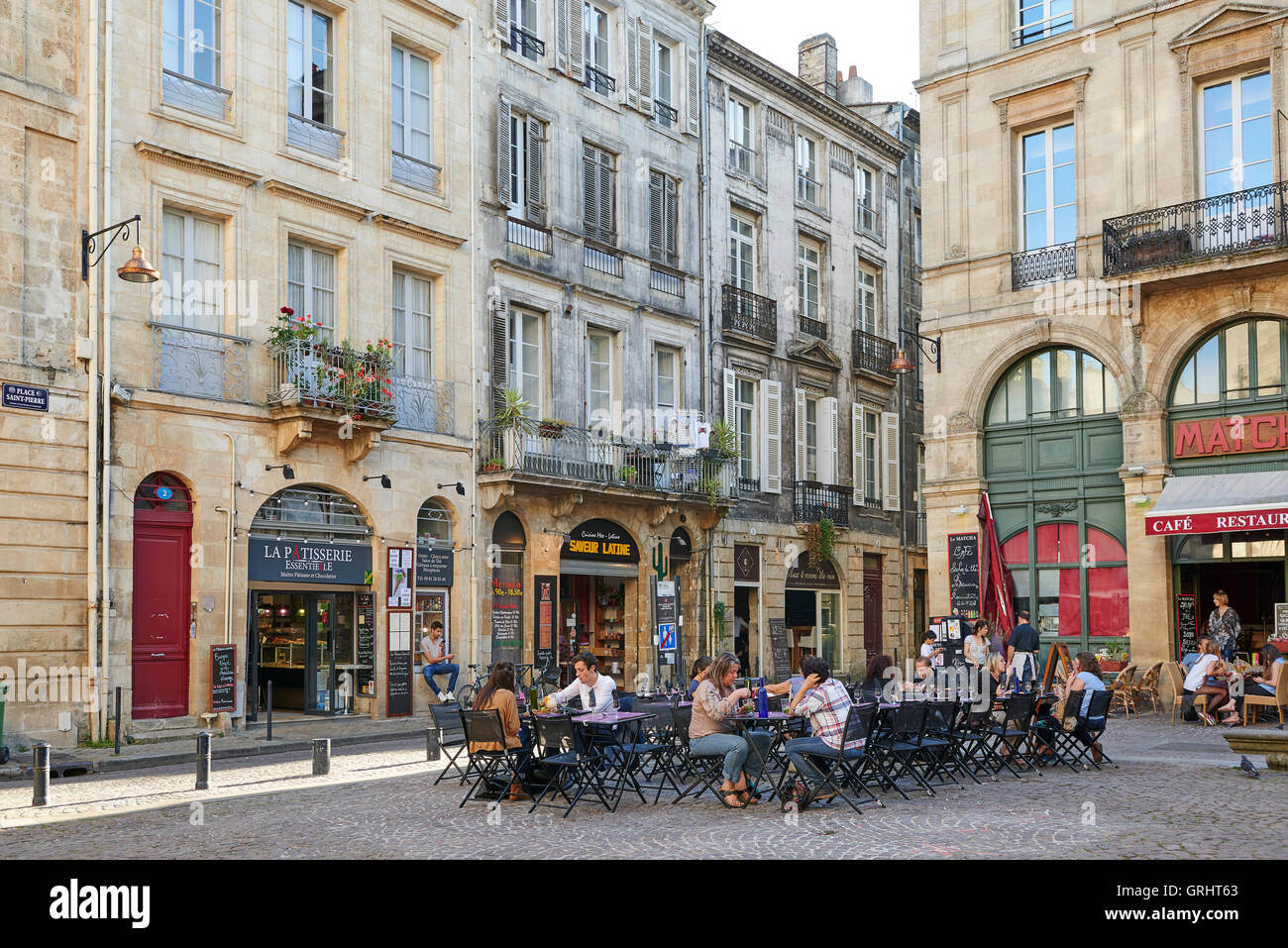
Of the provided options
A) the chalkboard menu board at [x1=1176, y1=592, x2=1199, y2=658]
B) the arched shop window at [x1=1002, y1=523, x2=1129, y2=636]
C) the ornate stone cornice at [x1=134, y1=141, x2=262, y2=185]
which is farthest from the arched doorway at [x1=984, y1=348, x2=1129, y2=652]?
the ornate stone cornice at [x1=134, y1=141, x2=262, y2=185]

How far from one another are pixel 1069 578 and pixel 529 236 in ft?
35.5

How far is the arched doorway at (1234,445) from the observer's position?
774 inches

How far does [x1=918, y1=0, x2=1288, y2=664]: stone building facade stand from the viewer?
19875mm

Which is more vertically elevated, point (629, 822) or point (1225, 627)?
point (1225, 627)

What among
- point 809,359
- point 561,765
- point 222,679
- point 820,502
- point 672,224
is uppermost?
point 672,224

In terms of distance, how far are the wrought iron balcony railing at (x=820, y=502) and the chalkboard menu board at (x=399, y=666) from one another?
12.1m

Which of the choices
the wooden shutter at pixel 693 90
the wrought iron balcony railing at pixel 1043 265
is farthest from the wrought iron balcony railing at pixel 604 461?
the wrought iron balcony railing at pixel 1043 265

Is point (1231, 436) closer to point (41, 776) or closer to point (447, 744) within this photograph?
point (447, 744)

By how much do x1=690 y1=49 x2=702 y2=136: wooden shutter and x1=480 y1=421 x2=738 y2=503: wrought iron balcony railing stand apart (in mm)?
6946

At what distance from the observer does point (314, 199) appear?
64.2 feet

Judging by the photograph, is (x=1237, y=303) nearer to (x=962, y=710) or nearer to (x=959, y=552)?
(x=959, y=552)

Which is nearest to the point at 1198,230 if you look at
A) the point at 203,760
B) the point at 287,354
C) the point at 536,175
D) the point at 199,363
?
the point at 536,175

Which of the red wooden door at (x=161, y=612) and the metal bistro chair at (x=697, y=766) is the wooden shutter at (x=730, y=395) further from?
the metal bistro chair at (x=697, y=766)

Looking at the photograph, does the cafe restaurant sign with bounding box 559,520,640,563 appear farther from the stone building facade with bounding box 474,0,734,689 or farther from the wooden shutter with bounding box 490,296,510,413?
the wooden shutter with bounding box 490,296,510,413
